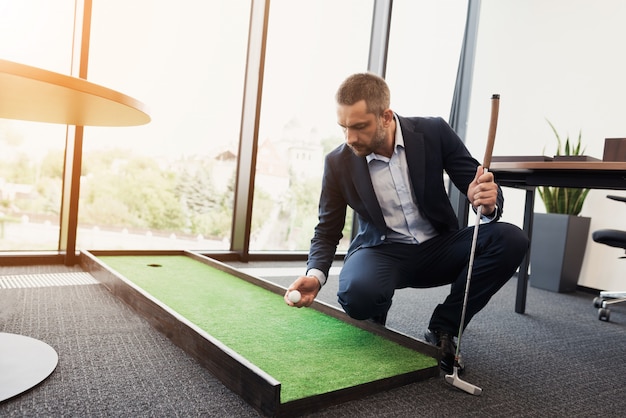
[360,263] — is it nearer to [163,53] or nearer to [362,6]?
[163,53]

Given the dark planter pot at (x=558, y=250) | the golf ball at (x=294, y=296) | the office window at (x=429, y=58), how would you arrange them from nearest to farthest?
the golf ball at (x=294, y=296) < the dark planter pot at (x=558, y=250) < the office window at (x=429, y=58)

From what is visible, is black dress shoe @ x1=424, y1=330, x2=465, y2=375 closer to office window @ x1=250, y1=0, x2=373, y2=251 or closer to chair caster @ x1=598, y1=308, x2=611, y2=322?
chair caster @ x1=598, y1=308, x2=611, y2=322

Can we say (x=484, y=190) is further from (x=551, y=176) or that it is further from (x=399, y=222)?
(x=551, y=176)

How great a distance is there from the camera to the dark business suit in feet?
5.48

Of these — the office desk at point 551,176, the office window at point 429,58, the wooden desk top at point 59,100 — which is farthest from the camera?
the office window at point 429,58

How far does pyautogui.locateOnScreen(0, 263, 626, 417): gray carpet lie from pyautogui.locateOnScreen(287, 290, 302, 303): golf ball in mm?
329

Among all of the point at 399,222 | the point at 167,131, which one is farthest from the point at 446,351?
the point at 167,131

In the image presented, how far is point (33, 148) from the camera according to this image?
2.82 m

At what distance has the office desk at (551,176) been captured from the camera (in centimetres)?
192

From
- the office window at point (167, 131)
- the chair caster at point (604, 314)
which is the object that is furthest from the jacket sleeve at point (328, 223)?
the office window at point (167, 131)

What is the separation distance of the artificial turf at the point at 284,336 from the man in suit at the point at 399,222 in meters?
0.13

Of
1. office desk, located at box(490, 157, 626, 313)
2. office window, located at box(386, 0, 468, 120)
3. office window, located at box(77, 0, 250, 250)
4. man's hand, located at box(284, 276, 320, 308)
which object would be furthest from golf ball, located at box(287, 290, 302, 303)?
office window, located at box(386, 0, 468, 120)

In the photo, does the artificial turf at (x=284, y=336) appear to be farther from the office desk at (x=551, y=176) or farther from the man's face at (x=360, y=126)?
the office desk at (x=551, y=176)

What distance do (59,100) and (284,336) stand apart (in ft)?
3.45
